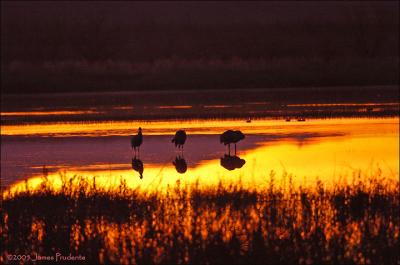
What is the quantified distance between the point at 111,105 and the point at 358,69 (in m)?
14.7

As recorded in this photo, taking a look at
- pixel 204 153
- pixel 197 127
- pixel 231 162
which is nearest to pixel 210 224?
pixel 231 162

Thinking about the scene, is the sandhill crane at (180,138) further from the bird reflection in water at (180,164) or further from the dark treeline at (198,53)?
the dark treeline at (198,53)

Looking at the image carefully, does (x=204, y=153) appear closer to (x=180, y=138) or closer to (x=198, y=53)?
(x=180, y=138)

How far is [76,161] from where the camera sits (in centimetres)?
1738

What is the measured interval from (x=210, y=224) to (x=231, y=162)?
6.05 meters

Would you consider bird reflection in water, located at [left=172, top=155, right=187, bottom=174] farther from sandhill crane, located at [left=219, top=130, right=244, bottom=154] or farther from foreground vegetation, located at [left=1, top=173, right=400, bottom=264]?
foreground vegetation, located at [left=1, top=173, right=400, bottom=264]

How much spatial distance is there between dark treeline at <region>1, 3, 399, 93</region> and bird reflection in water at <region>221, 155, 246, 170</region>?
2278 centimetres

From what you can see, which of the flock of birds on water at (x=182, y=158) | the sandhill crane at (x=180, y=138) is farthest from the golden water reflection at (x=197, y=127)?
the sandhill crane at (x=180, y=138)

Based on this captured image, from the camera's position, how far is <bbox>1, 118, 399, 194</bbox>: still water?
48.2 feet

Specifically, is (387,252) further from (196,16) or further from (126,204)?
(196,16)

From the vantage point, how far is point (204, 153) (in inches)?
711

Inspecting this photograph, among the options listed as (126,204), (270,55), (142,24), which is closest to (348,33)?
(270,55)

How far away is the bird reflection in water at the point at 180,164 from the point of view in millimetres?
15633

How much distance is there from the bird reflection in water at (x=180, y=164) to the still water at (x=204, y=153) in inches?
0.7
